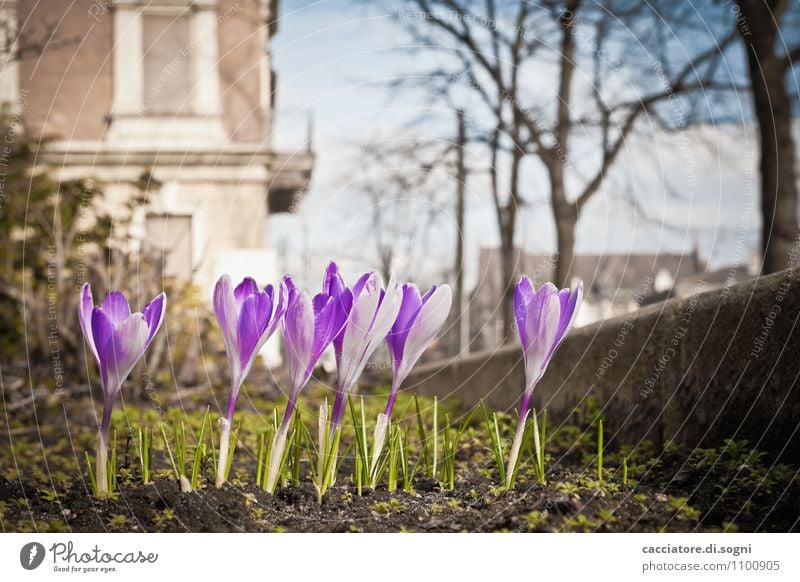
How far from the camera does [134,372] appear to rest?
13.5 ft

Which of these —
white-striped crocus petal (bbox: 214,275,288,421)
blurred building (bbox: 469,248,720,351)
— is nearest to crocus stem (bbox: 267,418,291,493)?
white-striped crocus petal (bbox: 214,275,288,421)

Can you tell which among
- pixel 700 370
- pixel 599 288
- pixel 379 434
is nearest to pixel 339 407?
pixel 379 434

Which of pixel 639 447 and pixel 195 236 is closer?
pixel 639 447

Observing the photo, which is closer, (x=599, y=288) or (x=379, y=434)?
(x=379, y=434)

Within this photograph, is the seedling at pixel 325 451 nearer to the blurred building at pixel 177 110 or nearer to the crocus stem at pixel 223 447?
the crocus stem at pixel 223 447

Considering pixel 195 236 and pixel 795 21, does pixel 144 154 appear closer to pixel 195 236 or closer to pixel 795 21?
pixel 195 236

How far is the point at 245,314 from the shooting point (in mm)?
1438

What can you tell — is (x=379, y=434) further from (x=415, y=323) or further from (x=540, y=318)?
(x=540, y=318)

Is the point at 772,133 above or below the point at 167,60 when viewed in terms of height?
below

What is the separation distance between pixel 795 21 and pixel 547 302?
186 inches

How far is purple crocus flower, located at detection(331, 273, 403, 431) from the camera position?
143 centimetres

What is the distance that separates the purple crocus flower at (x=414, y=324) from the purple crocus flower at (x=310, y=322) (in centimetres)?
10

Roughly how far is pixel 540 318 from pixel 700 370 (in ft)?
2.10
